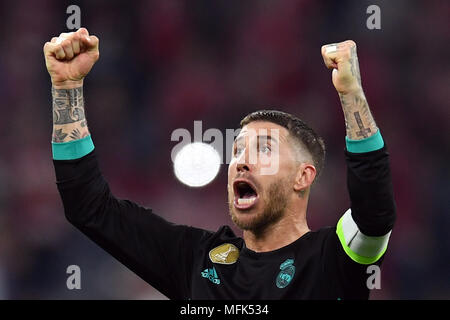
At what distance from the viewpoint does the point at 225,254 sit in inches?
109

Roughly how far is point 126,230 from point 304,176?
0.72 meters

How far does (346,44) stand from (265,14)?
400 cm

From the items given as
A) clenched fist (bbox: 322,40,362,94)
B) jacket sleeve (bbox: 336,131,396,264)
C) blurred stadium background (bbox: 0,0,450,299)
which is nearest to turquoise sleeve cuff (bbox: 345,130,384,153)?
jacket sleeve (bbox: 336,131,396,264)

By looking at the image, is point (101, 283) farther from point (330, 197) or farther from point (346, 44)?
point (346, 44)

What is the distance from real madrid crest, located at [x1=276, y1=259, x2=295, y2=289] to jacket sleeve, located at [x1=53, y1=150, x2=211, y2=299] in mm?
406

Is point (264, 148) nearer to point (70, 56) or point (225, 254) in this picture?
point (225, 254)

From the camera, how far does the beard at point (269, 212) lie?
107 inches

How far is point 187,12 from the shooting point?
20.9 ft

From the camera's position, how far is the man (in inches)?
96.2

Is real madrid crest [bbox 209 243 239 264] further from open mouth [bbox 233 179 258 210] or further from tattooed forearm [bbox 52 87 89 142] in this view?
tattooed forearm [bbox 52 87 89 142]

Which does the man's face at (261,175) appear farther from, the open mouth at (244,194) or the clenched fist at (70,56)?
the clenched fist at (70,56)

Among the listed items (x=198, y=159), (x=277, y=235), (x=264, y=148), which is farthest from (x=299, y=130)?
(x=198, y=159)

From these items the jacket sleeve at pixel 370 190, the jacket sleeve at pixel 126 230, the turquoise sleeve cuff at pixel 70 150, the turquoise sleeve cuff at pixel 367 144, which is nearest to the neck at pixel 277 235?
the jacket sleeve at pixel 126 230

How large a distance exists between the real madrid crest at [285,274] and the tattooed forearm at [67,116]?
886 mm
